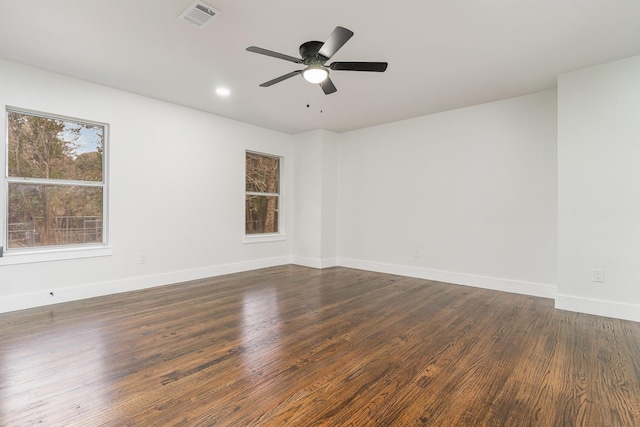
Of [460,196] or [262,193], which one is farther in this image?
[262,193]

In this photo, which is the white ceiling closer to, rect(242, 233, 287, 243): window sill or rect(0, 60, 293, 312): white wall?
rect(0, 60, 293, 312): white wall

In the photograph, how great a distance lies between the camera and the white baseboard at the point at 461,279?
13.1 ft

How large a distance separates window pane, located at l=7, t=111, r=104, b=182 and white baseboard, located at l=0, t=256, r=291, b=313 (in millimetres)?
1320

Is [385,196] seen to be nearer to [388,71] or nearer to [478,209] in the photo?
[478,209]

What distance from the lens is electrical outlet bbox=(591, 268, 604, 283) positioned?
3.25 meters

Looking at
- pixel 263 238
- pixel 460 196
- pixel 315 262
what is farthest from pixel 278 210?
pixel 460 196

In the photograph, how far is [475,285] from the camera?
450 cm

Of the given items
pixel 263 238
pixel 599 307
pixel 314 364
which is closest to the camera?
pixel 314 364

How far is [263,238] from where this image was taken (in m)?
5.81

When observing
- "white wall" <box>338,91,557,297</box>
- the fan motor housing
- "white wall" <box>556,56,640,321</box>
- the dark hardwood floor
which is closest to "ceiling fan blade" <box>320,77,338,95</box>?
the fan motor housing

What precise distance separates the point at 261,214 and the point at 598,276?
4.90 m

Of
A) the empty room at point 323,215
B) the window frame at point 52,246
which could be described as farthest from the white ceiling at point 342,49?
the window frame at point 52,246

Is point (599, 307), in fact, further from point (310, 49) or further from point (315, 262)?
point (315, 262)

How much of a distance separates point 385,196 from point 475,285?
78.8 inches
